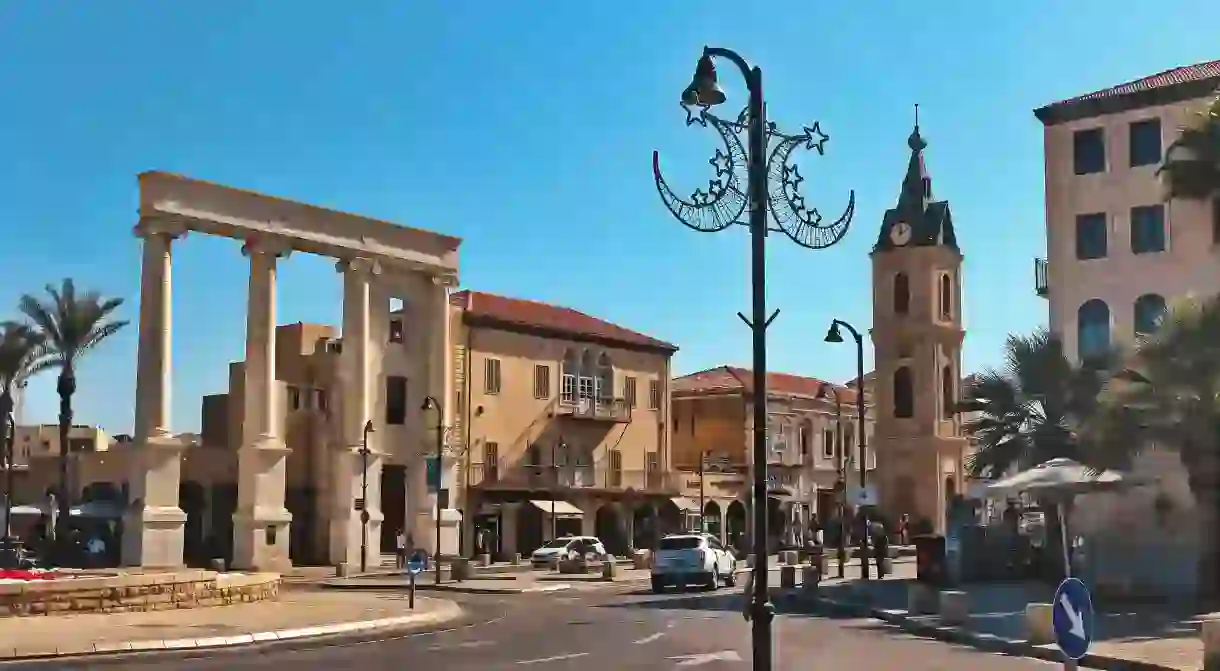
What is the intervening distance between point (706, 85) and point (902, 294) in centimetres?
6297

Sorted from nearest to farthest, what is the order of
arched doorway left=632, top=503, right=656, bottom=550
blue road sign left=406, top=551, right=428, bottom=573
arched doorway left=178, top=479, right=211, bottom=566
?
blue road sign left=406, top=551, right=428, bottom=573 → arched doorway left=178, top=479, right=211, bottom=566 → arched doorway left=632, top=503, right=656, bottom=550

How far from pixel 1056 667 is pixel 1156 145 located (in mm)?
25460

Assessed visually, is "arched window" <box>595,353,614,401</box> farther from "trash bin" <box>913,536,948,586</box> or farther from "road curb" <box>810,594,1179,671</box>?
"road curb" <box>810,594,1179,671</box>

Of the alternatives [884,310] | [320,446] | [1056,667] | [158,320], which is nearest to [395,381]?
[320,446]

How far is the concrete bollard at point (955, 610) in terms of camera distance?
80.9ft

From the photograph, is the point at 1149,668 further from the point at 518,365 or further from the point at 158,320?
the point at 518,365

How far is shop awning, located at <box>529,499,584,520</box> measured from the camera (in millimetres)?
65188

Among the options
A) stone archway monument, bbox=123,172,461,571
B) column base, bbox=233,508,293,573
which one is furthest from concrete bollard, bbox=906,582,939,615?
column base, bbox=233,508,293,573

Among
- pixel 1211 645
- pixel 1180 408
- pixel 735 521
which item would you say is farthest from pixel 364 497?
pixel 1211 645

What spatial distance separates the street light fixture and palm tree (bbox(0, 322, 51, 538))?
13.8 metres

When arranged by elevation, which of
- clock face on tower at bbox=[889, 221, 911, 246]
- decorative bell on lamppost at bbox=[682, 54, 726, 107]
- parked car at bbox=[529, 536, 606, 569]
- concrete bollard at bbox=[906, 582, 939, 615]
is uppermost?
clock face on tower at bbox=[889, 221, 911, 246]

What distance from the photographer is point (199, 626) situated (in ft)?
71.9

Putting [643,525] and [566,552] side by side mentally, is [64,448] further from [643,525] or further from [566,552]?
[643,525]

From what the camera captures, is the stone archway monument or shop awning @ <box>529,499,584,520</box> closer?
the stone archway monument
